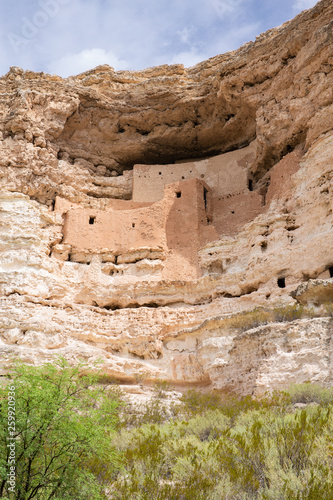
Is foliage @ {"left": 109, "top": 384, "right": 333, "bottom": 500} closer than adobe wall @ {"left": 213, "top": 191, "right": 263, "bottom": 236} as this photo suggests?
Yes

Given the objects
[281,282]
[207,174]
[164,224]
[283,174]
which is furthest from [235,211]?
[281,282]

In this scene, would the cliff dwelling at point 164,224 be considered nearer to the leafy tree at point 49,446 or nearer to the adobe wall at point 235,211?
the adobe wall at point 235,211

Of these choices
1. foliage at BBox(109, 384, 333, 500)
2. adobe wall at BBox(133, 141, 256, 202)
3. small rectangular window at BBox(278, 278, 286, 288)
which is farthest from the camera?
adobe wall at BBox(133, 141, 256, 202)

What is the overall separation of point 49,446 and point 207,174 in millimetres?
15809

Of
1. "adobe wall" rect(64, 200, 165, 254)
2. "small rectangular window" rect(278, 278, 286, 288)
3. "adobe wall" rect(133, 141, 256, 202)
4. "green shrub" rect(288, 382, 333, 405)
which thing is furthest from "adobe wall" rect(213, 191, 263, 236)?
"green shrub" rect(288, 382, 333, 405)

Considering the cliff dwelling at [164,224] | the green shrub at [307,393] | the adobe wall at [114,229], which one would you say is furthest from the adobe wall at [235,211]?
the green shrub at [307,393]

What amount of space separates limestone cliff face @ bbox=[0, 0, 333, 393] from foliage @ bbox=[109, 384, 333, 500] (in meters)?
2.62

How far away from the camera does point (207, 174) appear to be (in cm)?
2088

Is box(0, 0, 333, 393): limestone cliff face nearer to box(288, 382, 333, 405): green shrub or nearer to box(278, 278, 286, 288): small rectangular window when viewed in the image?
box(278, 278, 286, 288): small rectangular window

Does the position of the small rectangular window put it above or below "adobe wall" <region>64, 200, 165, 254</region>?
below

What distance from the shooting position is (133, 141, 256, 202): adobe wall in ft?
65.9

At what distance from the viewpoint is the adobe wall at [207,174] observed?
20094 mm

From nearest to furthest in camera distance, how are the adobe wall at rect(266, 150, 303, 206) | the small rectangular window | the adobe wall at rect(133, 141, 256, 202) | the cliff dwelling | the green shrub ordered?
the green shrub
the small rectangular window
the adobe wall at rect(266, 150, 303, 206)
the cliff dwelling
the adobe wall at rect(133, 141, 256, 202)

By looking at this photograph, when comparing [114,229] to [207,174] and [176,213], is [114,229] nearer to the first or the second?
[176,213]
